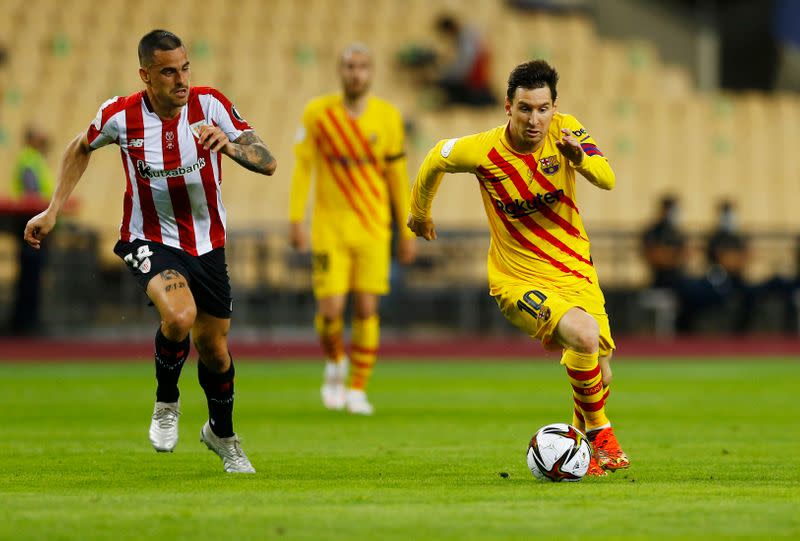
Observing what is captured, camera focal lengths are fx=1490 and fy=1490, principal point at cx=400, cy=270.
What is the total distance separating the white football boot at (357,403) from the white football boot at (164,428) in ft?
12.4

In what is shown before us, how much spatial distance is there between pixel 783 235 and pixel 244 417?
40.0 ft

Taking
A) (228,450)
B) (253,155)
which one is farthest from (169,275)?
(228,450)

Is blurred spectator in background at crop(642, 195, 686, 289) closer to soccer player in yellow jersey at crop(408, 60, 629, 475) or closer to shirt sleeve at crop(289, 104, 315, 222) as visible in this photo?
shirt sleeve at crop(289, 104, 315, 222)

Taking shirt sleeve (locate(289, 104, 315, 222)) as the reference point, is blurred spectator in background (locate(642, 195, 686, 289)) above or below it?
below

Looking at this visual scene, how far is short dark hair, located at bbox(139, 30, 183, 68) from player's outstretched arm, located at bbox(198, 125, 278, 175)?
0.44 m

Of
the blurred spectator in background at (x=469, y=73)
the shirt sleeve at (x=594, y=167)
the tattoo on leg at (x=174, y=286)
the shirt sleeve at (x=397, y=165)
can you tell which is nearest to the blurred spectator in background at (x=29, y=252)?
the shirt sleeve at (x=397, y=165)

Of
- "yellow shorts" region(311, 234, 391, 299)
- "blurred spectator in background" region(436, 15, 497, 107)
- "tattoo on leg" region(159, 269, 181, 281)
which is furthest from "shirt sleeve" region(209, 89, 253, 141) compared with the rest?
"blurred spectator in background" region(436, 15, 497, 107)

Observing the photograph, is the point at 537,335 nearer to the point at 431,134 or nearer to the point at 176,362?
the point at 176,362

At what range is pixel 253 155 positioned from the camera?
6973mm

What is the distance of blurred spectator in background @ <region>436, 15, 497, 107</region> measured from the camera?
78.3 ft

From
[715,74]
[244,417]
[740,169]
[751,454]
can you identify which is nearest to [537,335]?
[751,454]

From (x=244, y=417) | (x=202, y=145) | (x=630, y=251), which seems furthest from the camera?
(x=630, y=251)

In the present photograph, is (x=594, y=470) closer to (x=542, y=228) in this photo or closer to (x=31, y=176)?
(x=542, y=228)

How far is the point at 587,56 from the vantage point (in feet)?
85.2
